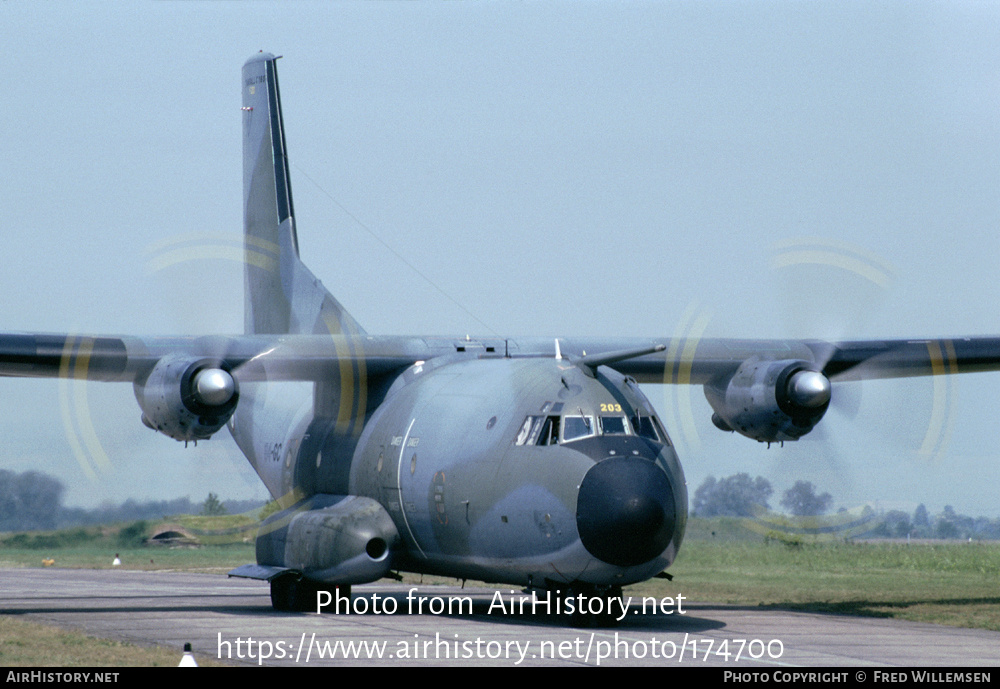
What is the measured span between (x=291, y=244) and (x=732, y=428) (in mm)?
11036

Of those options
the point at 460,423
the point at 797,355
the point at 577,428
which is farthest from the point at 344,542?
the point at 797,355

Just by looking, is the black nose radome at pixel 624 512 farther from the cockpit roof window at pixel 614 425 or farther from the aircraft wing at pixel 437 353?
the aircraft wing at pixel 437 353

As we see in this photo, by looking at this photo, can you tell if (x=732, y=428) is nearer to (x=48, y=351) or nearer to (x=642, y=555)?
(x=642, y=555)

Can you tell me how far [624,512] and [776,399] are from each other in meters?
6.33

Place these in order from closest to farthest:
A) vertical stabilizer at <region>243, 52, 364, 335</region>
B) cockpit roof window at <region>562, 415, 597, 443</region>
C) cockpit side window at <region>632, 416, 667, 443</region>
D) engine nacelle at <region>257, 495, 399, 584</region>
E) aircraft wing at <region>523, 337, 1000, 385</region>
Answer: cockpit roof window at <region>562, 415, 597, 443</region>
cockpit side window at <region>632, 416, 667, 443</region>
engine nacelle at <region>257, 495, 399, 584</region>
aircraft wing at <region>523, 337, 1000, 385</region>
vertical stabilizer at <region>243, 52, 364, 335</region>

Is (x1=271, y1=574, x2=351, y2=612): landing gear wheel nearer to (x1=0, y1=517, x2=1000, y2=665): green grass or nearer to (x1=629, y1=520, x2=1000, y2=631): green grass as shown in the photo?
(x1=0, y1=517, x2=1000, y2=665): green grass

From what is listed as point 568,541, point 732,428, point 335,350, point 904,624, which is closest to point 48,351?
point 335,350

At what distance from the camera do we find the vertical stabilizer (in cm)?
2847

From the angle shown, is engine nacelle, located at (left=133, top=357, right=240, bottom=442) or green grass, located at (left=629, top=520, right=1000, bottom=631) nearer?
engine nacelle, located at (left=133, top=357, right=240, bottom=442)

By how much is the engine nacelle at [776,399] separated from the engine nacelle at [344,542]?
6447mm

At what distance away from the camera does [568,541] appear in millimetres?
18078

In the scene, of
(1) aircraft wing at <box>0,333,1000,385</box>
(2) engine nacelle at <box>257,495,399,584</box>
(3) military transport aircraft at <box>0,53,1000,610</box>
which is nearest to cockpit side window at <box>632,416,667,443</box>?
(3) military transport aircraft at <box>0,53,1000,610</box>

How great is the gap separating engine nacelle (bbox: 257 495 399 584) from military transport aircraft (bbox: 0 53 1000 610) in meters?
0.03

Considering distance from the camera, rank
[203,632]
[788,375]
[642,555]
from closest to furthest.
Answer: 1. [642,555]
2. [203,632]
3. [788,375]
